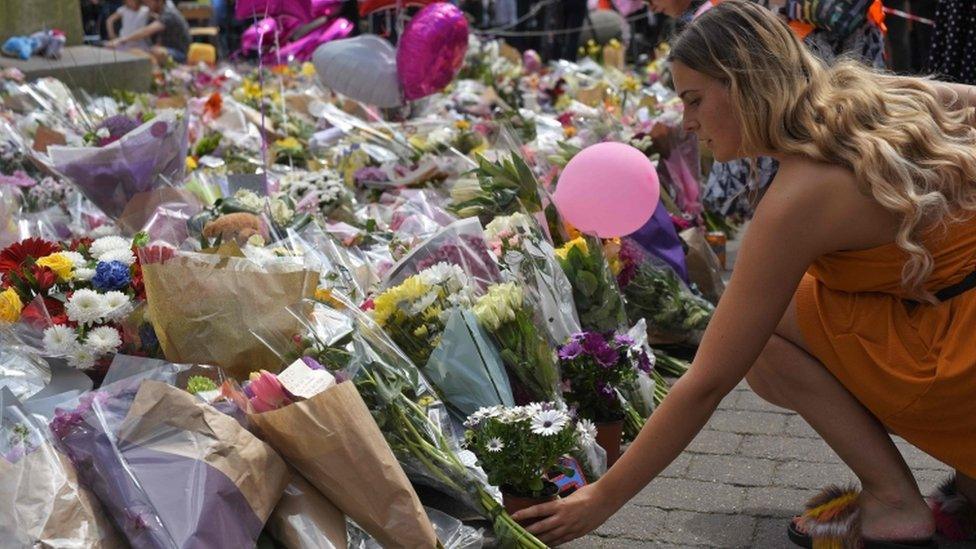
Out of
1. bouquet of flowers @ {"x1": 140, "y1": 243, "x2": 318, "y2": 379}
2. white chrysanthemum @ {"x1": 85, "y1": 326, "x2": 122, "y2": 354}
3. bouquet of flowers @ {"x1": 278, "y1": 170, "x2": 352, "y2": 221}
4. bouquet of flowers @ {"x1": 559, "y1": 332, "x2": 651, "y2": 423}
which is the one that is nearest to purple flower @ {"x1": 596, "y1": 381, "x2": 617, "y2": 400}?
bouquet of flowers @ {"x1": 559, "y1": 332, "x2": 651, "y2": 423}

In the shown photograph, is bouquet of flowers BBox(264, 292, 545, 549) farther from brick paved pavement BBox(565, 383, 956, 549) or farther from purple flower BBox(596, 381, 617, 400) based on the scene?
purple flower BBox(596, 381, 617, 400)

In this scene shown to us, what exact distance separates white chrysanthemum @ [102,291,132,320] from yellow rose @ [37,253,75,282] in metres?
0.16

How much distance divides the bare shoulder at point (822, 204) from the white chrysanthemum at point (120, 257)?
1.51 metres

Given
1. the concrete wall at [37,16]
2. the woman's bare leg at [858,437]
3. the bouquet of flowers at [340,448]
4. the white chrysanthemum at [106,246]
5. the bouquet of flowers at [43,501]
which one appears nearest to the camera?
the bouquet of flowers at [43,501]

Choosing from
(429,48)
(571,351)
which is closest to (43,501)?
(571,351)

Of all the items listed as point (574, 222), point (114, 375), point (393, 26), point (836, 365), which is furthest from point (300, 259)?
point (393, 26)

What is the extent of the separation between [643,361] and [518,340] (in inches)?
17.5

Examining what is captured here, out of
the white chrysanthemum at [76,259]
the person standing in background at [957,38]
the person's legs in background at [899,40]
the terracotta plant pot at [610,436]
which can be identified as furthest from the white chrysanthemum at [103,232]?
the person's legs in background at [899,40]

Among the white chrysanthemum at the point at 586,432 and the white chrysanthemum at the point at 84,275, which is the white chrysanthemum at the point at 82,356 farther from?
the white chrysanthemum at the point at 586,432

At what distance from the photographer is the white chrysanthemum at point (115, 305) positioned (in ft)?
9.37

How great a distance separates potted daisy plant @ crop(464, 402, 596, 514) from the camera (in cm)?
261

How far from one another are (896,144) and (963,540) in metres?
0.90

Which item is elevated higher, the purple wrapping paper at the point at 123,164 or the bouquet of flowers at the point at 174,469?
the bouquet of flowers at the point at 174,469

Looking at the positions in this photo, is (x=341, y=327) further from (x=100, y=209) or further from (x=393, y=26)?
(x=393, y=26)
